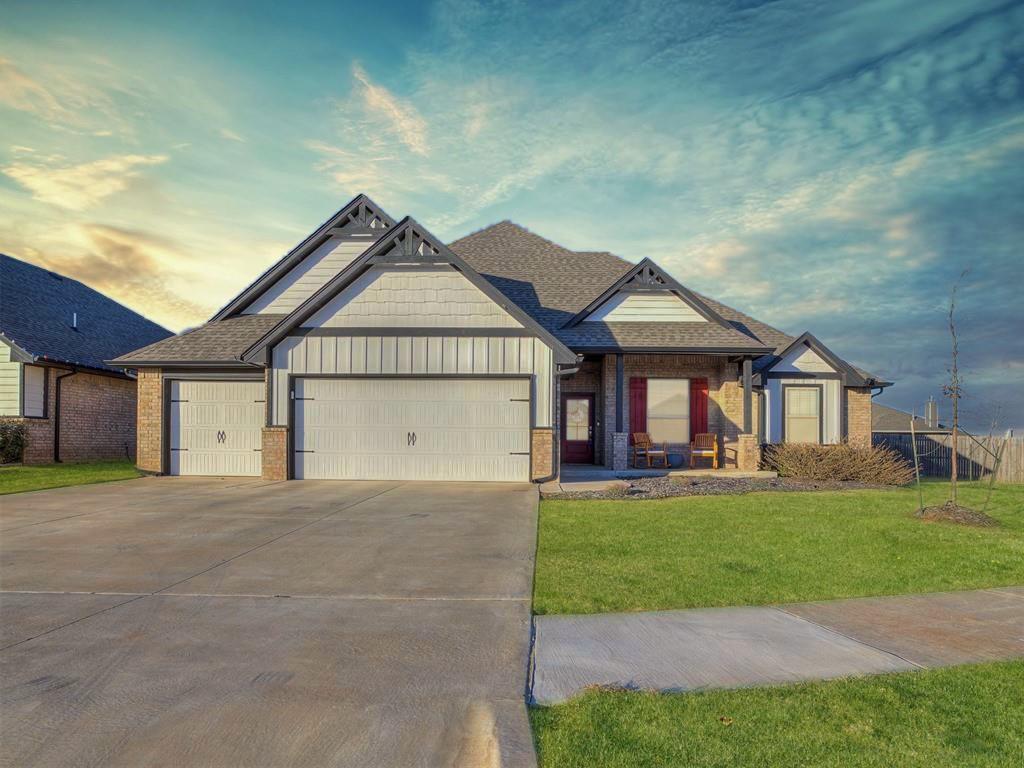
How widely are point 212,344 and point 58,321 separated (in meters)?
10.9

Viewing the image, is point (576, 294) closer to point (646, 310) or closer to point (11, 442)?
point (646, 310)

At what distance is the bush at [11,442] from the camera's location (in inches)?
782

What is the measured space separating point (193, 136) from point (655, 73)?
10.2 m

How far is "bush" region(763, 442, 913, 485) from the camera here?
16.5 meters

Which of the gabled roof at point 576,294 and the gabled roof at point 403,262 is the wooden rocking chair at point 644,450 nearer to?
the gabled roof at point 576,294

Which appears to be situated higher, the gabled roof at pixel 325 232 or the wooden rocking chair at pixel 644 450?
the gabled roof at pixel 325 232

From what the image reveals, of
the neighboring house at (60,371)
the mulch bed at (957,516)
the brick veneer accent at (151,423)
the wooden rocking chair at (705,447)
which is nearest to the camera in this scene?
the mulch bed at (957,516)

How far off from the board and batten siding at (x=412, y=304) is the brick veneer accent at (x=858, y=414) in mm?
12660

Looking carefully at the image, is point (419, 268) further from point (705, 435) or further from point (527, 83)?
point (705, 435)

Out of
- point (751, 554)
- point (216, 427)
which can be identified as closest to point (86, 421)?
point (216, 427)

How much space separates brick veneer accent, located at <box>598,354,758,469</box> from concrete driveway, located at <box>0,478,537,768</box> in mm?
11042

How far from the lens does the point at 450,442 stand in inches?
620

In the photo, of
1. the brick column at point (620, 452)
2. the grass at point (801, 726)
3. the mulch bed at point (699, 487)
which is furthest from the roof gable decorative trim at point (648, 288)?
the grass at point (801, 726)

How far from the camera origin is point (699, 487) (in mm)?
14172
